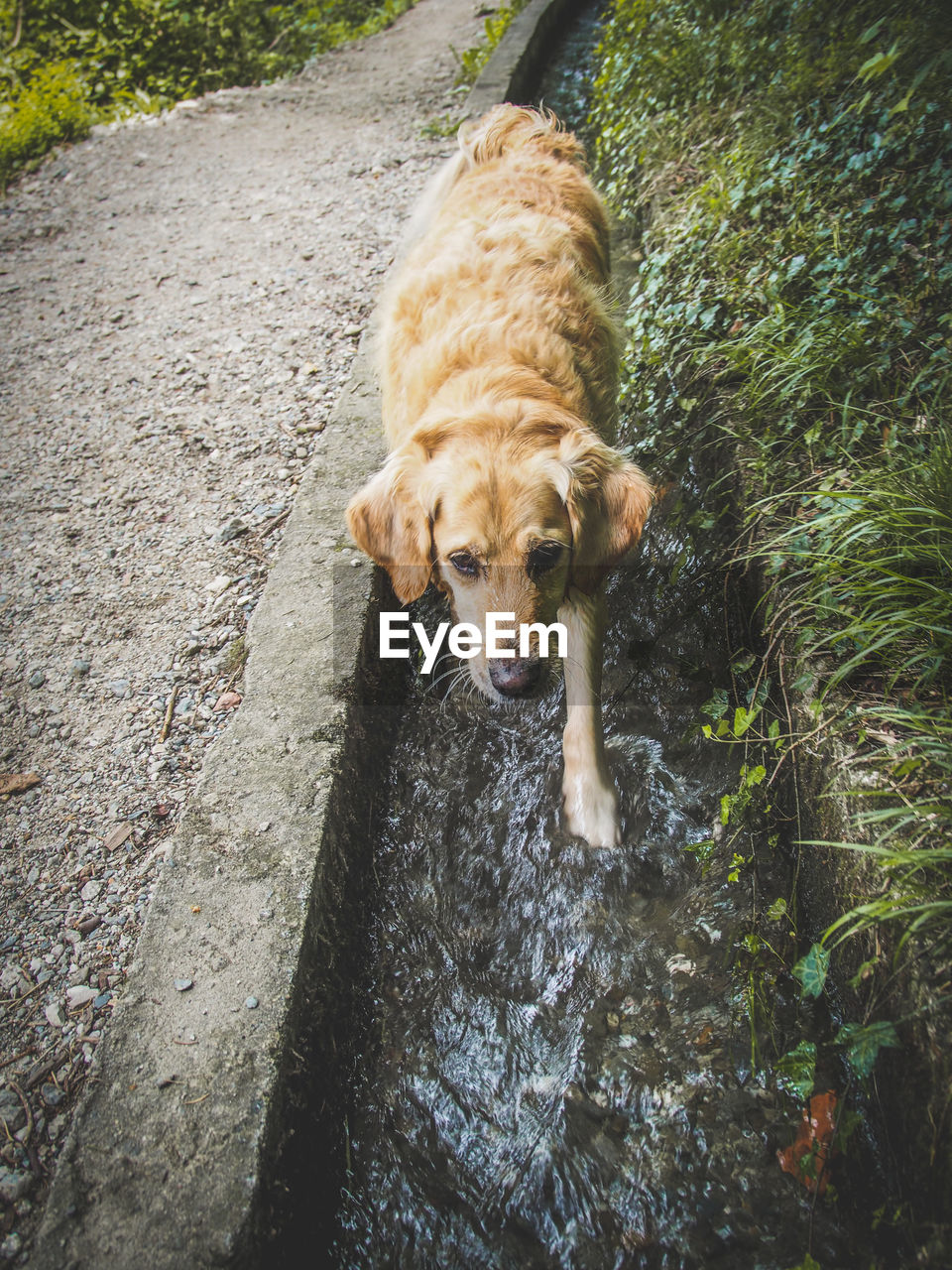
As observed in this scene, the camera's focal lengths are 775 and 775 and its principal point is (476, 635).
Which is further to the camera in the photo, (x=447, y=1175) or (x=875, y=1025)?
(x=447, y=1175)

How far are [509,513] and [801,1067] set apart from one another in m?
1.59

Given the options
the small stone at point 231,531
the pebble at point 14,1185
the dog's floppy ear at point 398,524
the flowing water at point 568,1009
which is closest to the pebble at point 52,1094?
the pebble at point 14,1185

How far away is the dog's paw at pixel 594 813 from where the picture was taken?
2508 mm

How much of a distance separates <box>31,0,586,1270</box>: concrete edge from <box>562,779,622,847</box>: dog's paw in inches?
26.4

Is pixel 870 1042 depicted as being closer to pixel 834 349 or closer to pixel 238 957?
pixel 238 957

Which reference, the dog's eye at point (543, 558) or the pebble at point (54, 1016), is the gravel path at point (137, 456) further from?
the dog's eye at point (543, 558)

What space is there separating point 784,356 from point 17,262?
5595 mm

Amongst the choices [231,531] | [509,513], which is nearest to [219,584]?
[231,531]

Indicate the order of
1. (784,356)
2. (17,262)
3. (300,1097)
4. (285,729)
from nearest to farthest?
(300,1097) → (285,729) → (784,356) → (17,262)

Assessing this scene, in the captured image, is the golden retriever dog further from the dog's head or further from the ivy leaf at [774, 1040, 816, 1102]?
the ivy leaf at [774, 1040, 816, 1102]

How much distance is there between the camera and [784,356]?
112 inches

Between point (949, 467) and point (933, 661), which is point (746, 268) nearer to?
point (949, 467)

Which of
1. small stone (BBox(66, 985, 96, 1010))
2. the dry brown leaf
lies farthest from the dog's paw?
the dry brown leaf

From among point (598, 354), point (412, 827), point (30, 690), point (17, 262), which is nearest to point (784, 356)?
point (598, 354)
